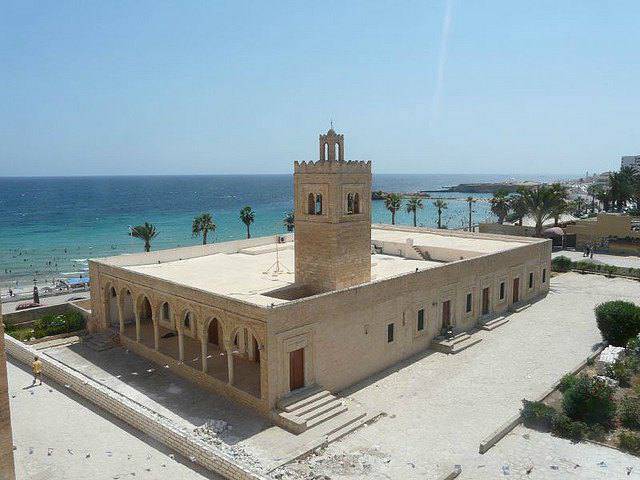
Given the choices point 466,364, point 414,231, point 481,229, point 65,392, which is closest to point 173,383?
point 65,392

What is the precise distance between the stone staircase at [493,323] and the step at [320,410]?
10844 mm

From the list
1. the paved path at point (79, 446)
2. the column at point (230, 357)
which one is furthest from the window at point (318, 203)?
the paved path at point (79, 446)

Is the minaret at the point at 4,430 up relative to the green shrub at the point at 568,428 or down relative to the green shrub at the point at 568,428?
up

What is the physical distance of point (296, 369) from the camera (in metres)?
17.3

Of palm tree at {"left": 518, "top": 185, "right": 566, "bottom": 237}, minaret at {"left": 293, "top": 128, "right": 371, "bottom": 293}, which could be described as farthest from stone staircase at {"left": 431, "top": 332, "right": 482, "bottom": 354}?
palm tree at {"left": 518, "top": 185, "right": 566, "bottom": 237}

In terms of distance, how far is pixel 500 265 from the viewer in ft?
89.6

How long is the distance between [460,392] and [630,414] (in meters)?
5.00

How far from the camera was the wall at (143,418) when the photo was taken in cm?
1338

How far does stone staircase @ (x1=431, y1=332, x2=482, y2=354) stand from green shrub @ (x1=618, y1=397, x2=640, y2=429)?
23.5 feet

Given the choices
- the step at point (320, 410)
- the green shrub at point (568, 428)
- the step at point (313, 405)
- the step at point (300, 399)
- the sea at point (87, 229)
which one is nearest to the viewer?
the green shrub at point (568, 428)

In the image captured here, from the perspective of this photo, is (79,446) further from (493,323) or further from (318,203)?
(493,323)

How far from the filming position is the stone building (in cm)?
1703

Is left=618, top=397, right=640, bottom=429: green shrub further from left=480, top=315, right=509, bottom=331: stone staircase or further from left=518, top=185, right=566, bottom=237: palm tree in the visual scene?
left=518, top=185, right=566, bottom=237: palm tree

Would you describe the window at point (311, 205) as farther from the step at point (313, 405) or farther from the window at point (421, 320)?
the step at point (313, 405)
